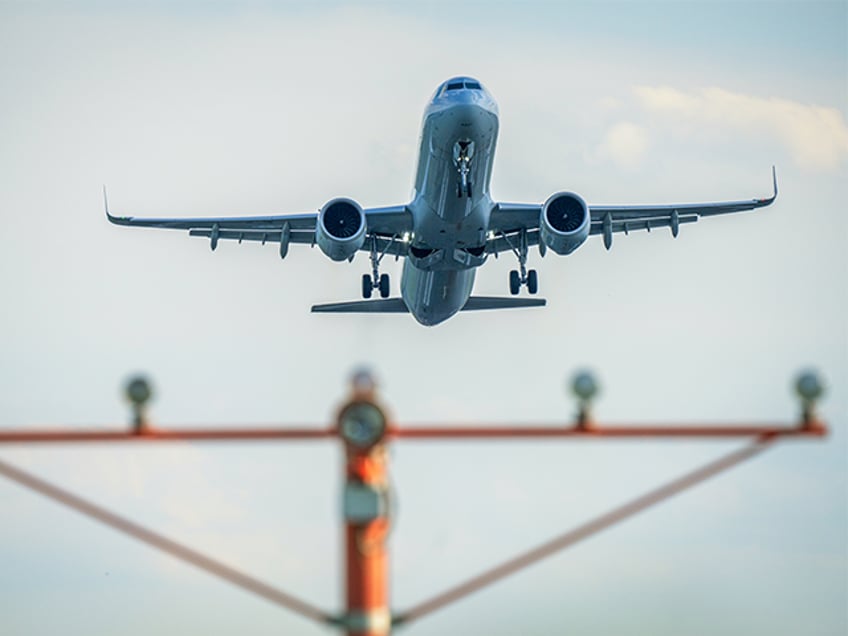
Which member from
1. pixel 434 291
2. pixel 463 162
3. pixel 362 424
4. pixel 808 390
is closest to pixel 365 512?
pixel 362 424

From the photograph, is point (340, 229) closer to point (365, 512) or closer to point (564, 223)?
point (564, 223)

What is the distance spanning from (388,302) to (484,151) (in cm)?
918

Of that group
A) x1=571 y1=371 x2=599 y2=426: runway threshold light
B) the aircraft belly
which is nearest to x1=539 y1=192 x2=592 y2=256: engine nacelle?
the aircraft belly

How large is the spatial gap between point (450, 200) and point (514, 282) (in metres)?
7.28

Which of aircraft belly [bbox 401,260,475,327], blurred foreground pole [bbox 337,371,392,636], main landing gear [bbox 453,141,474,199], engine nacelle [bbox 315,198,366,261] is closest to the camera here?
blurred foreground pole [bbox 337,371,392,636]

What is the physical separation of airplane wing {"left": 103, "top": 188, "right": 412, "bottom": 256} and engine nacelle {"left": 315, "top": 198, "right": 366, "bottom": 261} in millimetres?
1254

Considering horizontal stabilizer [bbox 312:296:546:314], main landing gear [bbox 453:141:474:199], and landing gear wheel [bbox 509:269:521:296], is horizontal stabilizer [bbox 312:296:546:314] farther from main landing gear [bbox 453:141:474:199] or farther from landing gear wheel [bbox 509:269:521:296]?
main landing gear [bbox 453:141:474:199]

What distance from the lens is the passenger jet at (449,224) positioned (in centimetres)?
3847

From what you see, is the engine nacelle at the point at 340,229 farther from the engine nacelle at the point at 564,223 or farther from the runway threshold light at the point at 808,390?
the runway threshold light at the point at 808,390

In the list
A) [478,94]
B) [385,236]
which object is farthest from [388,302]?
[478,94]

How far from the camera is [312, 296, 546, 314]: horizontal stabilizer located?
149 feet

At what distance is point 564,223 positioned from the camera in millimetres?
41438

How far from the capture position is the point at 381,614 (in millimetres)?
9352

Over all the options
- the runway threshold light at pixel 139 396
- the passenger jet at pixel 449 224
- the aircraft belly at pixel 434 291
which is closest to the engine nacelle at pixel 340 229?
the passenger jet at pixel 449 224
